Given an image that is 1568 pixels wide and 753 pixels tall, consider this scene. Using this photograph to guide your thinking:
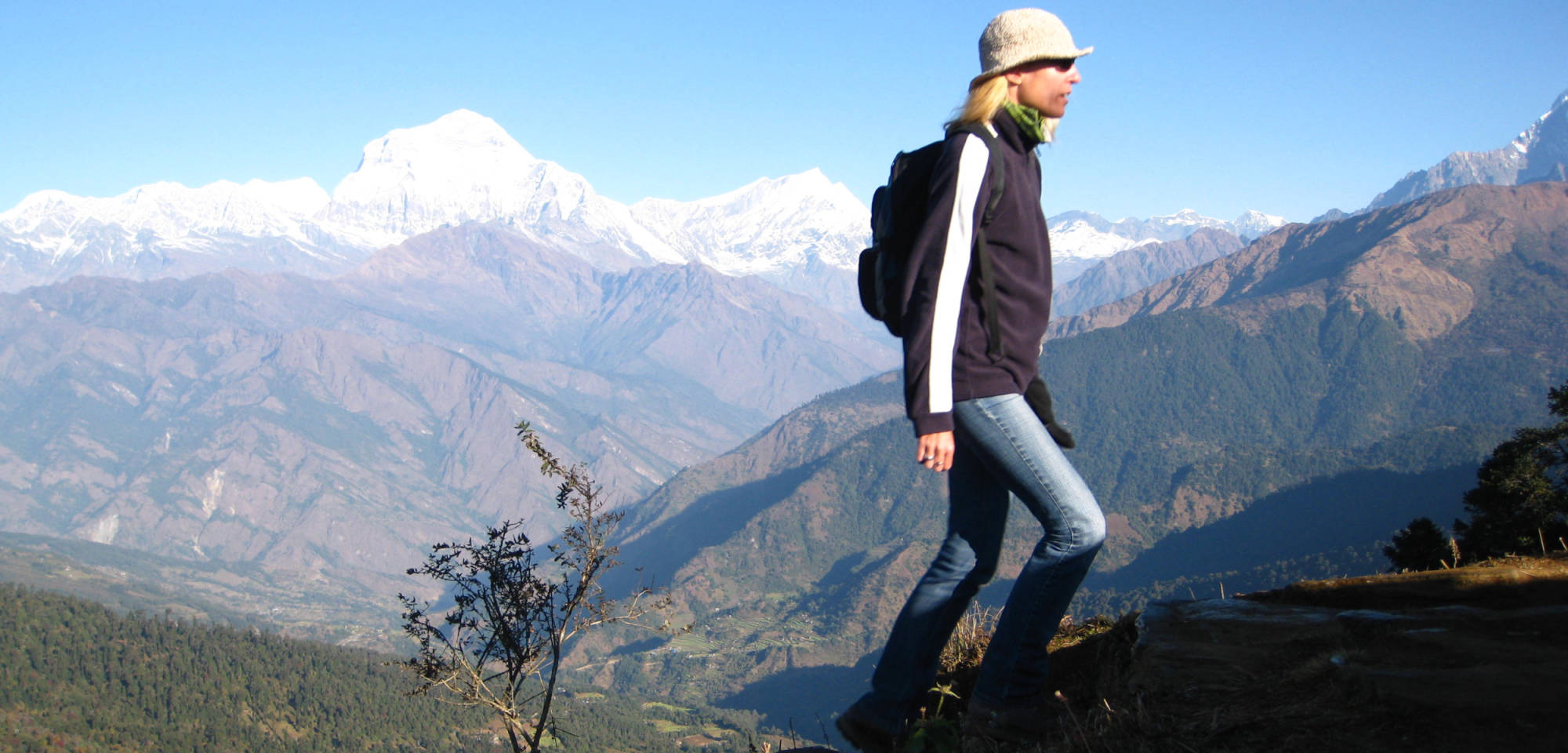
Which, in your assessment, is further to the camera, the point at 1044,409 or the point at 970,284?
the point at 1044,409

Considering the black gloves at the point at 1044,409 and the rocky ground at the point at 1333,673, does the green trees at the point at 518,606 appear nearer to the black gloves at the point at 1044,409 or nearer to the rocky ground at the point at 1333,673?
the rocky ground at the point at 1333,673

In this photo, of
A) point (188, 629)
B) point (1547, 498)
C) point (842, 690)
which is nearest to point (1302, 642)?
point (1547, 498)

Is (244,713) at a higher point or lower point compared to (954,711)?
lower

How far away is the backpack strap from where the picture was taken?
4531 millimetres

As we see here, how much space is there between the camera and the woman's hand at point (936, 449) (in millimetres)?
4418

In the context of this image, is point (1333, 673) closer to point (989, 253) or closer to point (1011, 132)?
point (989, 253)

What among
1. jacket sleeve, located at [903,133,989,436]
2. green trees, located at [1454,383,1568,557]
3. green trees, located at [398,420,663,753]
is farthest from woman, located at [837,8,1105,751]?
green trees, located at [1454,383,1568,557]

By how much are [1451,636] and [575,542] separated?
354 inches

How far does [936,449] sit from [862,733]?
218cm

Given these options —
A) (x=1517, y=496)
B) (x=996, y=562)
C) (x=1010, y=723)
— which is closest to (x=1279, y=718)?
(x=1010, y=723)

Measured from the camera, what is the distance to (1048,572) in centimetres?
489

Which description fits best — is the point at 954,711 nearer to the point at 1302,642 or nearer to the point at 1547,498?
the point at 1302,642

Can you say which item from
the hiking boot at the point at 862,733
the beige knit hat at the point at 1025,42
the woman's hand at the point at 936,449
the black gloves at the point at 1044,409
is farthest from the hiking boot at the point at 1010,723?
the beige knit hat at the point at 1025,42

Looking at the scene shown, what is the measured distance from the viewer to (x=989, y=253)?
4.66 m
